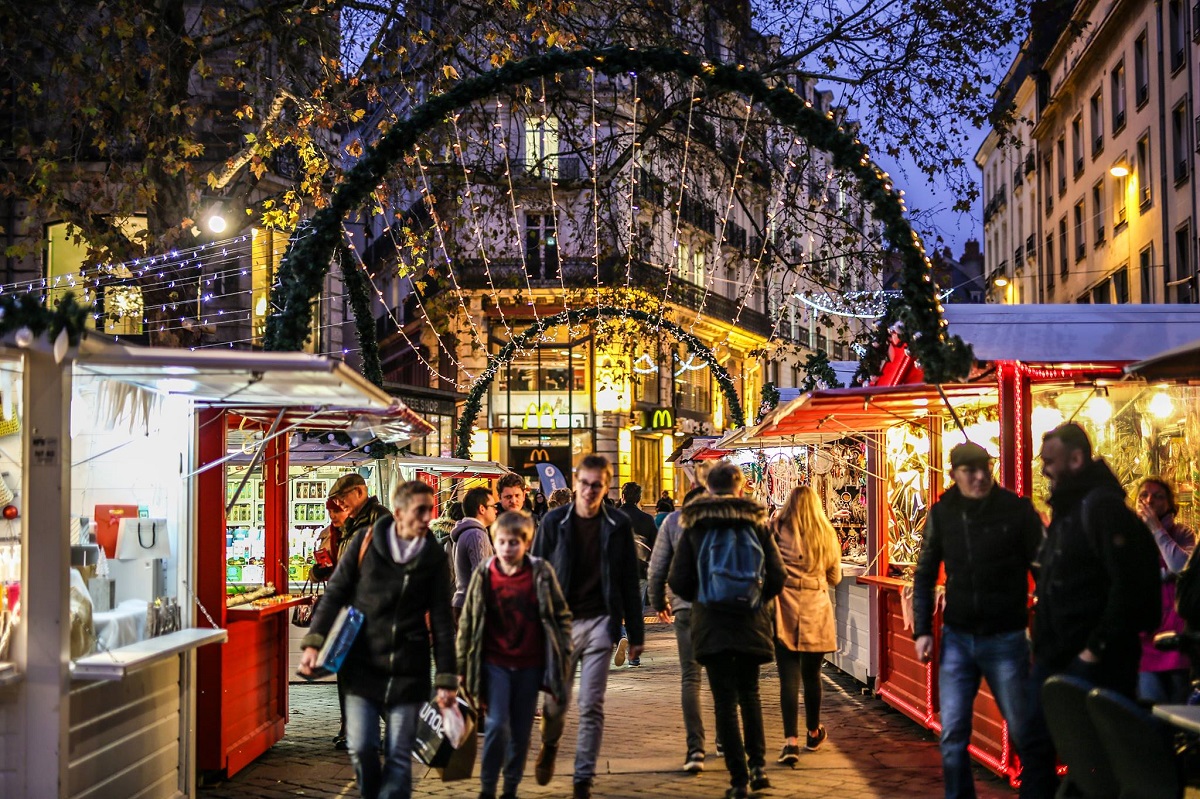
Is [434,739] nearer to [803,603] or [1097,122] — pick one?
[803,603]

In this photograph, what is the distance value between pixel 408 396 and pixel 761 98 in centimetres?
2518

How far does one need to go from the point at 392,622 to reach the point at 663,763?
11.0 feet

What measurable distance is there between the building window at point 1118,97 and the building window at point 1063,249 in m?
7.33

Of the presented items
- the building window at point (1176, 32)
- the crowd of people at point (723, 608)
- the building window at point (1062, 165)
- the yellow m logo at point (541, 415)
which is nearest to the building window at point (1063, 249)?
the building window at point (1062, 165)

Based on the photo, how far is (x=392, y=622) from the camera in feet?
21.2

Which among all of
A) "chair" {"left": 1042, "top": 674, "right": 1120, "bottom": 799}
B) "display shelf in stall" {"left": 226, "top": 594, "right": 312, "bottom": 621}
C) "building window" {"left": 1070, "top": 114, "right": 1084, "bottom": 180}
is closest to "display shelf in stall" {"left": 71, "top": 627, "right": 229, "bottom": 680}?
"display shelf in stall" {"left": 226, "top": 594, "right": 312, "bottom": 621}

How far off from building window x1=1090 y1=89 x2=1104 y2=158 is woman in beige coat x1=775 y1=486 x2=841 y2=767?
33.2 metres

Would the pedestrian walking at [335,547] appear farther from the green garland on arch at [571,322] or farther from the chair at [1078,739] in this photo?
the green garland on arch at [571,322]

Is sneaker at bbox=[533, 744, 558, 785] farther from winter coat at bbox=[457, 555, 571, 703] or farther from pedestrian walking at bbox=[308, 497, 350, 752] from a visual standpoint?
pedestrian walking at bbox=[308, 497, 350, 752]

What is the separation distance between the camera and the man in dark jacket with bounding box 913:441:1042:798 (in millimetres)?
6750

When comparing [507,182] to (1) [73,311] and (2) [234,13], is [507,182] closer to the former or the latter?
(2) [234,13]

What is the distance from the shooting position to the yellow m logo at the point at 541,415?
146 ft

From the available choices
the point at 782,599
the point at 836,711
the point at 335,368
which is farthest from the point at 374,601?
the point at 836,711

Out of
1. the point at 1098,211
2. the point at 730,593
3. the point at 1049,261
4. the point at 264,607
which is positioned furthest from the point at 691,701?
the point at 1049,261
